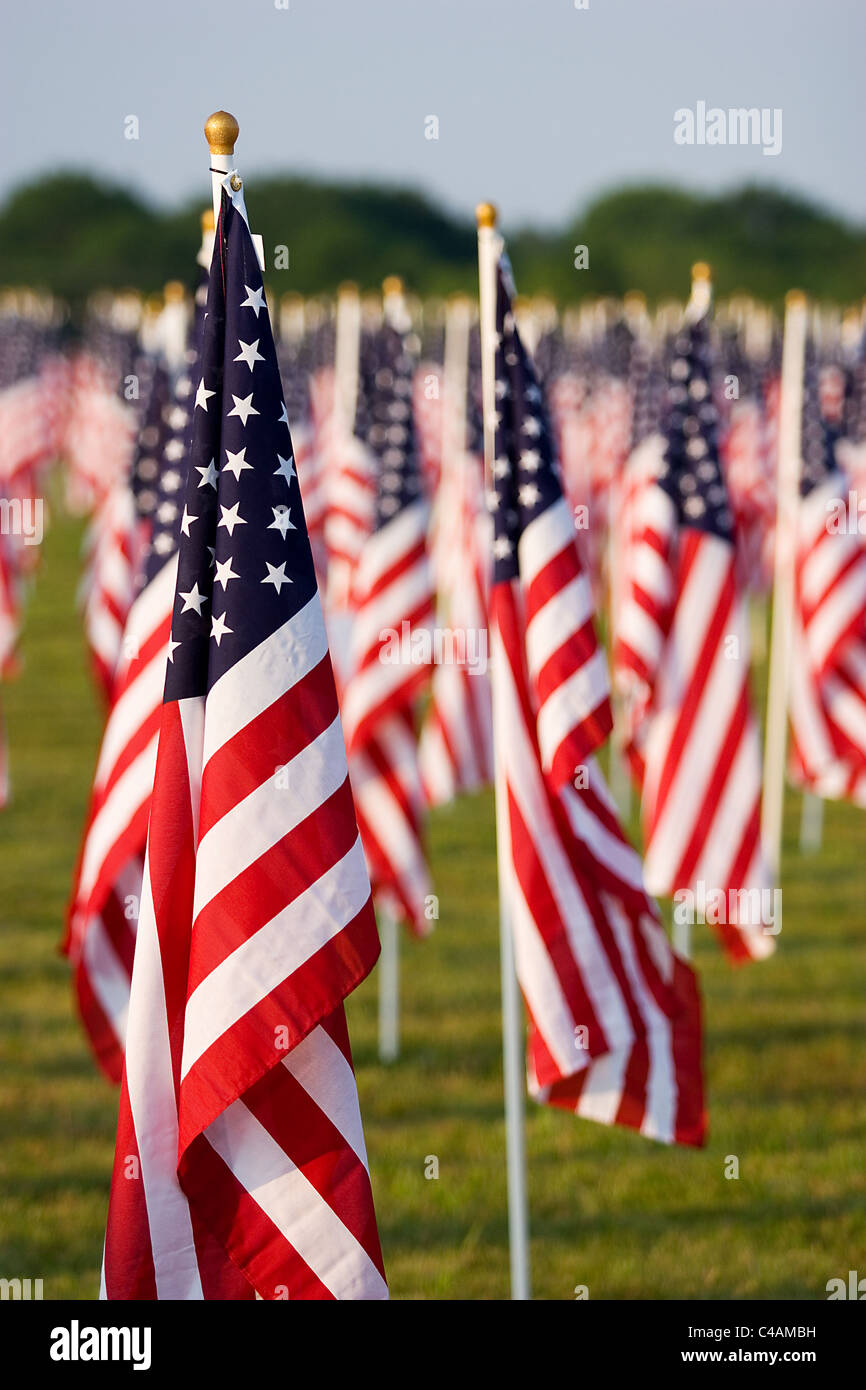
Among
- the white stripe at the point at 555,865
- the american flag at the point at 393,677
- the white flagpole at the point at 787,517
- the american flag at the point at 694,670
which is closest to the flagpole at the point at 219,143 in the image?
the white stripe at the point at 555,865

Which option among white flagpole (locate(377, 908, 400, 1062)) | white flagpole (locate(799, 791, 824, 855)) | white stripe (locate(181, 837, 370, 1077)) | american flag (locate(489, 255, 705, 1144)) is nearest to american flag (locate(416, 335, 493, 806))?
white flagpole (locate(377, 908, 400, 1062))

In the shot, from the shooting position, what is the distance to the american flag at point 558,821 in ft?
21.3

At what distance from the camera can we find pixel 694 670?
32.7ft

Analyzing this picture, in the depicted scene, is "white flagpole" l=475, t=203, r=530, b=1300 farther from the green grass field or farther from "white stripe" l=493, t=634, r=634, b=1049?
the green grass field

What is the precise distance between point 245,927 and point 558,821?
77.1 inches

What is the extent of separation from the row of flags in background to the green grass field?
1056 mm

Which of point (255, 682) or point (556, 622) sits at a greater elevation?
point (556, 622)

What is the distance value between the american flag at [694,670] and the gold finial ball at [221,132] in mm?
5389

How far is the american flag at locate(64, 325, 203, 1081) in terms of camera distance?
691 cm

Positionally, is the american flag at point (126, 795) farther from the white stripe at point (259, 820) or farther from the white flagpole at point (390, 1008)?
the white flagpole at point (390, 1008)

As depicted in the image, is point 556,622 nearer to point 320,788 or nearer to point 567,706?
point 567,706

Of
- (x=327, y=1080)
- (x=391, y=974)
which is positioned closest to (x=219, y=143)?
(x=327, y=1080)
